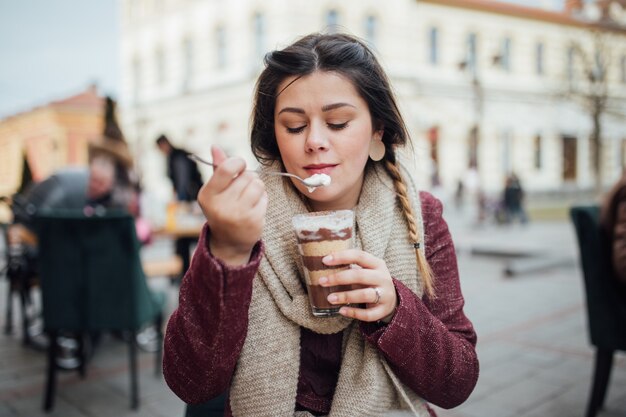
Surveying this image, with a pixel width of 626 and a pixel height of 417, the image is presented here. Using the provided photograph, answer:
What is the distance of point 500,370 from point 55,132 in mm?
33377

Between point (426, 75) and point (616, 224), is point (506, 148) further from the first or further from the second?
point (616, 224)

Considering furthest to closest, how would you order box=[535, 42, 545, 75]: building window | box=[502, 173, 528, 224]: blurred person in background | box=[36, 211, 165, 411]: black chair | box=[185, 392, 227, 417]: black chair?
box=[535, 42, 545, 75]: building window
box=[502, 173, 528, 224]: blurred person in background
box=[36, 211, 165, 411]: black chair
box=[185, 392, 227, 417]: black chair

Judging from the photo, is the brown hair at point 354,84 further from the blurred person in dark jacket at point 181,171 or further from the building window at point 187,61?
the building window at point 187,61

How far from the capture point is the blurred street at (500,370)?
320cm

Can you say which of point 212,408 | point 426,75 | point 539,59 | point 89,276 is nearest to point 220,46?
point 426,75

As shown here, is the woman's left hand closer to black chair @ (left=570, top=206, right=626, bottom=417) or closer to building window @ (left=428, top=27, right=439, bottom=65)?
black chair @ (left=570, top=206, right=626, bottom=417)

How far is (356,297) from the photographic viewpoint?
115 cm

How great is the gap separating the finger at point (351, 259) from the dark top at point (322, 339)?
0.12 metres

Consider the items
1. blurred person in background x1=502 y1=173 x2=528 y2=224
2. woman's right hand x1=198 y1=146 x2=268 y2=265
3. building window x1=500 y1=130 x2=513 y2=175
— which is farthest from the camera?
building window x1=500 y1=130 x2=513 y2=175

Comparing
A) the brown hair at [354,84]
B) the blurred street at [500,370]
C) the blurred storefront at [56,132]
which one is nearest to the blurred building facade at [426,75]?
the blurred storefront at [56,132]

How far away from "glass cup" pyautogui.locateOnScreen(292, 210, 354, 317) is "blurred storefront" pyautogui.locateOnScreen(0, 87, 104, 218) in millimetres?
32131

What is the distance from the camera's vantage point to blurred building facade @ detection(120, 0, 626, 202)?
73.6ft

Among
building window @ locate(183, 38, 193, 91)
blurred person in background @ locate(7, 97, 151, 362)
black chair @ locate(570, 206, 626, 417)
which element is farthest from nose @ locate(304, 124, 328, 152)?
building window @ locate(183, 38, 193, 91)

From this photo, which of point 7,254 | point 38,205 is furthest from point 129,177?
point 7,254
